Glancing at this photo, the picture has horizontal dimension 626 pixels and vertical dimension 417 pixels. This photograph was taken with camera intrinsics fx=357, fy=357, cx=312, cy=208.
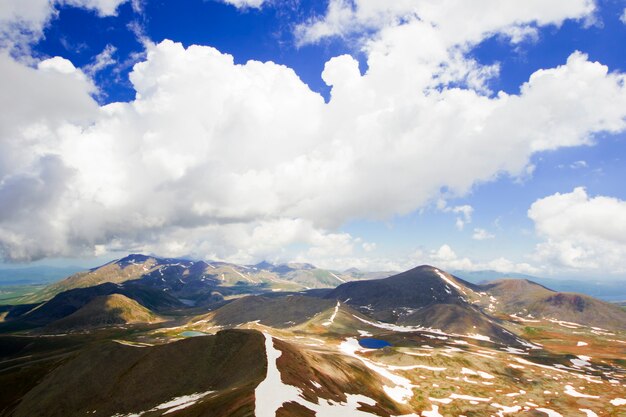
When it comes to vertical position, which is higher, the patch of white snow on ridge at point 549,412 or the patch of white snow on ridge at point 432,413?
the patch of white snow on ridge at point 432,413

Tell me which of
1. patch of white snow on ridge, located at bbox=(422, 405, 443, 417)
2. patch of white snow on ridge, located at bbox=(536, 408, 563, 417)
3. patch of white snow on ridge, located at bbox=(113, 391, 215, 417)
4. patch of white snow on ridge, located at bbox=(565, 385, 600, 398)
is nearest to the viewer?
patch of white snow on ridge, located at bbox=(113, 391, 215, 417)

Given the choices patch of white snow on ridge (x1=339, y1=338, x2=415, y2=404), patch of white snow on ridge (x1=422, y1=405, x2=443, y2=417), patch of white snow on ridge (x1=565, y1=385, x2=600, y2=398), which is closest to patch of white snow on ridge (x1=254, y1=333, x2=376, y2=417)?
patch of white snow on ridge (x1=422, y1=405, x2=443, y2=417)

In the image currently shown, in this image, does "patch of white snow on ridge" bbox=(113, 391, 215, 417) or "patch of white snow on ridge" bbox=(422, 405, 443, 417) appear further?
"patch of white snow on ridge" bbox=(422, 405, 443, 417)

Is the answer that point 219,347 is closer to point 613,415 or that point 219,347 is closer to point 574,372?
point 613,415

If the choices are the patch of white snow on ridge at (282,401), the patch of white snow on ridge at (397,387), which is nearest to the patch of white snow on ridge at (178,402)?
the patch of white snow on ridge at (282,401)

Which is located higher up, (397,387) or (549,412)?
(397,387)

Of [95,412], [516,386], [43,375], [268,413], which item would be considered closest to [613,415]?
[516,386]

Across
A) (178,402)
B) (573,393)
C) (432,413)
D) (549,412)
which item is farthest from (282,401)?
(573,393)

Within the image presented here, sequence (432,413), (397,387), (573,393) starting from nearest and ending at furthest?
(432,413) → (397,387) → (573,393)

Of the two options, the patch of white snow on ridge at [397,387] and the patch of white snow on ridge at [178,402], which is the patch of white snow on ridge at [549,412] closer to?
the patch of white snow on ridge at [397,387]

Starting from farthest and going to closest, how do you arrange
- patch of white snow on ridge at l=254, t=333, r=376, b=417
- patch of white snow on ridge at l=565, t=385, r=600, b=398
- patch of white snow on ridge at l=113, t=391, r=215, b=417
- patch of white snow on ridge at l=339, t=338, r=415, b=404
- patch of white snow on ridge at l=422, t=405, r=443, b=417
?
patch of white snow on ridge at l=565, t=385, r=600, b=398 → patch of white snow on ridge at l=339, t=338, r=415, b=404 → patch of white snow on ridge at l=422, t=405, r=443, b=417 → patch of white snow on ridge at l=113, t=391, r=215, b=417 → patch of white snow on ridge at l=254, t=333, r=376, b=417

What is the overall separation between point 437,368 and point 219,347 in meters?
92.7

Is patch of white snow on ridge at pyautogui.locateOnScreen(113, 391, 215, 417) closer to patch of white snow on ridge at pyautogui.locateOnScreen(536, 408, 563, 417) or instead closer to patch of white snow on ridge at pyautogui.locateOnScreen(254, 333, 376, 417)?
patch of white snow on ridge at pyautogui.locateOnScreen(254, 333, 376, 417)

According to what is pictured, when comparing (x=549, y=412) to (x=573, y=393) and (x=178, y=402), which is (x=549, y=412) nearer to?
(x=573, y=393)
